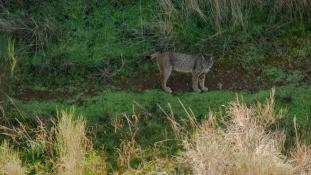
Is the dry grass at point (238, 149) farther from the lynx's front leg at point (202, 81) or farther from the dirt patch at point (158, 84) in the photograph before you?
the dirt patch at point (158, 84)

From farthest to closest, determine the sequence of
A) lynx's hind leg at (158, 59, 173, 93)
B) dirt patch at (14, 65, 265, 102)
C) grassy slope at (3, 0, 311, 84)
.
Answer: grassy slope at (3, 0, 311, 84) < dirt patch at (14, 65, 265, 102) < lynx's hind leg at (158, 59, 173, 93)

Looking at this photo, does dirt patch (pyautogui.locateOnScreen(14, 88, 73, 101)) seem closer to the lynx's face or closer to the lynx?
the lynx

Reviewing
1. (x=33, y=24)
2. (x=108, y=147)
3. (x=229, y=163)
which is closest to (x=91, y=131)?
(x=108, y=147)

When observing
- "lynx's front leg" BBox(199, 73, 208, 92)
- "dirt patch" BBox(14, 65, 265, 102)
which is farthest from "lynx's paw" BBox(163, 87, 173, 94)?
"lynx's front leg" BBox(199, 73, 208, 92)

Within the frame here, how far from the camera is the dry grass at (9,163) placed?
21.8ft

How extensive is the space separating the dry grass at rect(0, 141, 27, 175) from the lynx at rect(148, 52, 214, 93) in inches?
83.9

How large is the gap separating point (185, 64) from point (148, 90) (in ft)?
1.77

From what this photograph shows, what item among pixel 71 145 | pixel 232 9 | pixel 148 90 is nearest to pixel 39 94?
pixel 148 90

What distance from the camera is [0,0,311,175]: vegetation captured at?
6727 mm

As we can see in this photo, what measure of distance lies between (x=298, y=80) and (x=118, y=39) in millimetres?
2409

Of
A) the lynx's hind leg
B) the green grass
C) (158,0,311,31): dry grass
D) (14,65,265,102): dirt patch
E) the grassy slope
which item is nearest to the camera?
the green grass

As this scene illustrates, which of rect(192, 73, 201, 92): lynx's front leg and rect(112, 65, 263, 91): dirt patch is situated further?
rect(112, 65, 263, 91): dirt patch

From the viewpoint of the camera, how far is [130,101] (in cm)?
798

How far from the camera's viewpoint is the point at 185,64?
816cm
